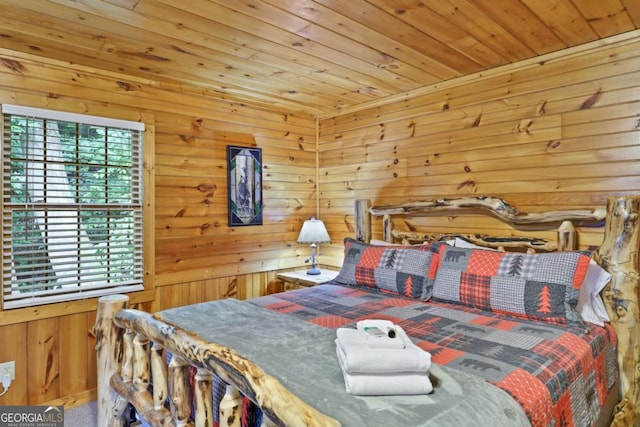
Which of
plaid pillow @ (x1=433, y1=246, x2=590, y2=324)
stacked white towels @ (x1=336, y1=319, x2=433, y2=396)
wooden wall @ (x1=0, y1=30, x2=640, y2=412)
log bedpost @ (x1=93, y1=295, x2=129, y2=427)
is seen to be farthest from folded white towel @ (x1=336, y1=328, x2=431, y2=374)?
wooden wall @ (x1=0, y1=30, x2=640, y2=412)

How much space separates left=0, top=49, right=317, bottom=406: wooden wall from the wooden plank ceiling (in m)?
0.18

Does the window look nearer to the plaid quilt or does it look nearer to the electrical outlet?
the electrical outlet

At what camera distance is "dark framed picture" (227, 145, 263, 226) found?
3479 millimetres

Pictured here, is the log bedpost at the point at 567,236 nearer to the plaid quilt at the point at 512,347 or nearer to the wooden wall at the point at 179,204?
the plaid quilt at the point at 512,347

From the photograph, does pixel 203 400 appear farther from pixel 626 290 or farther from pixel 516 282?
pixel 626 290

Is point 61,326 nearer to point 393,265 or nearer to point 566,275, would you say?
point 393,265

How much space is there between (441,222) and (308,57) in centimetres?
161

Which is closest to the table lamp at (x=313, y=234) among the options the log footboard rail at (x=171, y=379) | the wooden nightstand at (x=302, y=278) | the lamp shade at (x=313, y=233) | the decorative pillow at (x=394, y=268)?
the lamp shade at (x=313, y=233)

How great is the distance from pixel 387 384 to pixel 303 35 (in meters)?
1.91

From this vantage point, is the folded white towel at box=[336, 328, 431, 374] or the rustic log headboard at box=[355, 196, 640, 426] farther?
the rustic log headboard at box=[355, 196, 640, 426]

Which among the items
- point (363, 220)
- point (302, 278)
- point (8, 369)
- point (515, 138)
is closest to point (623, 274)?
point (515, 138)

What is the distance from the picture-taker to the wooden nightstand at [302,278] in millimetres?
3357

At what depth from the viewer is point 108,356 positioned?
1.90 meters

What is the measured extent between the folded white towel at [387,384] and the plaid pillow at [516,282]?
112 centimetres
